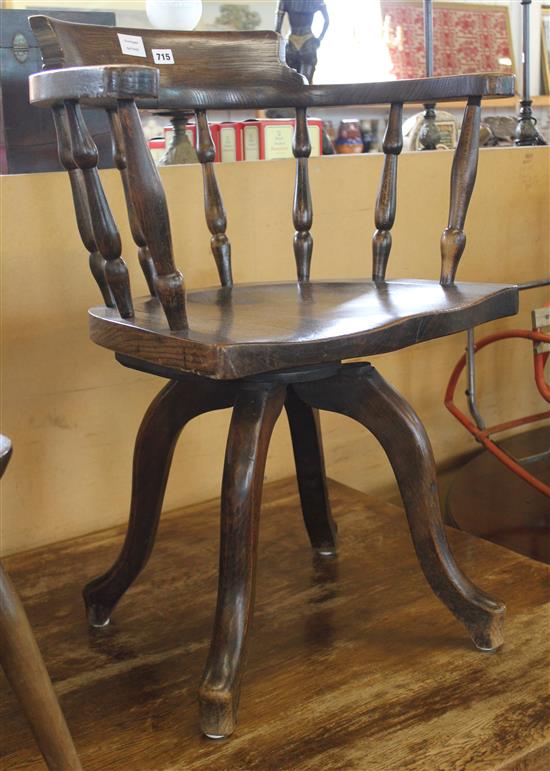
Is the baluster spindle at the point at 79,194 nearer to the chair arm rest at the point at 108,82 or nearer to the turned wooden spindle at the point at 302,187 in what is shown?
the chair arm rest at the point at 108,82

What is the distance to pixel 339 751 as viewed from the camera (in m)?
0.98

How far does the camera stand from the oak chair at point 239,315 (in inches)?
35.3

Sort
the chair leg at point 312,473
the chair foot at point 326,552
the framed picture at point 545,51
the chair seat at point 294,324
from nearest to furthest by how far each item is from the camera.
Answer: the chair seat at point 294,324, the chair leg at point 312,473, the chair foot at point 326,552, the framed picture at point 545,51

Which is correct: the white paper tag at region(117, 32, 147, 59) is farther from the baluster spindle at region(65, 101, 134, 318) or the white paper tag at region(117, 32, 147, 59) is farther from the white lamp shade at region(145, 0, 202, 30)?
the white lamp shade at region(145, 0, 202, 30)

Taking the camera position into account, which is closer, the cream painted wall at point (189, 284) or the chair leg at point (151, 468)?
the chair leg at point (151, 468)

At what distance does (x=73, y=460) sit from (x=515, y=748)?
0.88 meters

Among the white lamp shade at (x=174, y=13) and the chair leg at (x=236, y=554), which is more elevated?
the white lamp shade at (x=174, y=13)

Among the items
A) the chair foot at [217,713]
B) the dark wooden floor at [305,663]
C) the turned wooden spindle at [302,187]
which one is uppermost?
the turned wooden spindle at [302,187]

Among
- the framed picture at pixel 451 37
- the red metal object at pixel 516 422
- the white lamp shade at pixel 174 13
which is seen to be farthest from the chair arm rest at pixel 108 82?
the framed picture at pixel 451 37

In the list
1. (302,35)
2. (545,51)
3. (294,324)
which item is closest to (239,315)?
(294,324)

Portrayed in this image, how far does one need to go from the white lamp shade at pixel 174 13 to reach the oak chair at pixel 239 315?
0.48 meters

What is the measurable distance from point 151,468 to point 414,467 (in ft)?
1.14

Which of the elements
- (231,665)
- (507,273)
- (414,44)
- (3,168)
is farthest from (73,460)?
(414,44)

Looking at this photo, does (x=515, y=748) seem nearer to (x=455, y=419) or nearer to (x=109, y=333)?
(x=109, y=333)
